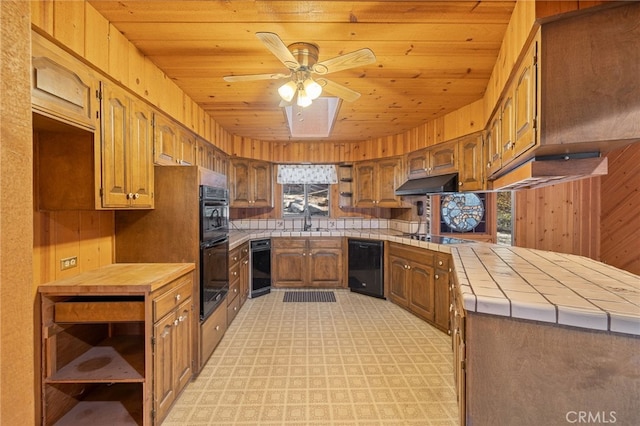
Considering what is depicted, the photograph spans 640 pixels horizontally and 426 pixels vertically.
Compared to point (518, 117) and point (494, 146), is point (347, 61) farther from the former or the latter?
point (494, 146)

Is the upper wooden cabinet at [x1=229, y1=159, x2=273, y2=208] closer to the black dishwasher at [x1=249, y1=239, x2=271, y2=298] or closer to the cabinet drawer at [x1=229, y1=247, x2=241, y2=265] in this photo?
the black dishwasher at [x1=249, y1=239, x2=271, y2=298]

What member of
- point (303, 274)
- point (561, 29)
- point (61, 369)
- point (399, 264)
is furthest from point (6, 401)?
point (303, 274)

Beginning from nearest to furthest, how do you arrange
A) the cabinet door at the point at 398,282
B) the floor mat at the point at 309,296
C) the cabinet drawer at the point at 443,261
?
the cabinet drawer at the point at 443,261 → the cabinet door at the point at 398,282 → the floor mat at the point at 309,296

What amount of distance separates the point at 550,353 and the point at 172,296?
2045 millimetres

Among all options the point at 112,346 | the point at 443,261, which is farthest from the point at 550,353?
the point at 112,346

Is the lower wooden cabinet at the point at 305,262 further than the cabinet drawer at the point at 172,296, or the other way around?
the lower wooden cabinet at the point at 305,262

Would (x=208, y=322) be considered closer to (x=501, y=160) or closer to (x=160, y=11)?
(x=160, y=11)

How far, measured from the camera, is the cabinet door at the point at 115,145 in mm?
1732

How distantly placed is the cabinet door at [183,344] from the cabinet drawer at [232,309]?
0.96 metres

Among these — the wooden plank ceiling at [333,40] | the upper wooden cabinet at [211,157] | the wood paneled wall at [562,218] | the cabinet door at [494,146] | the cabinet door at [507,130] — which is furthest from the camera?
the wood paneled wall at [562,218]

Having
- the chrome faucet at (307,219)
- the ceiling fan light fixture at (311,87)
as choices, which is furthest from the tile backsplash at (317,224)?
the ceiling fan light fixture at (311,87)

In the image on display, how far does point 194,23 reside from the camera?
1.78 metres

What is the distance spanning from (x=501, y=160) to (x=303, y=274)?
3.00 metres

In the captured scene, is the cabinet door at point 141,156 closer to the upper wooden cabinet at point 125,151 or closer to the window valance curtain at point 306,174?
the upper wooden cabinet at point 125,151
